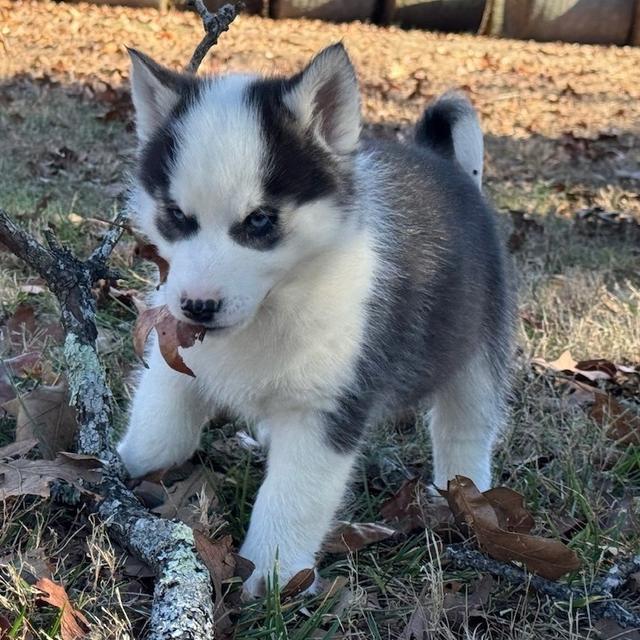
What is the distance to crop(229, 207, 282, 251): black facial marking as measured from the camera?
201 centimetres

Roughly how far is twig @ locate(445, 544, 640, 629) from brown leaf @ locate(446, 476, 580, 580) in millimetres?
28

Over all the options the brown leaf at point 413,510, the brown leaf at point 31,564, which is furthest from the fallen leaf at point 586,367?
the brown leaf at point 31,564

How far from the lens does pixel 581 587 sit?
85.7 inches

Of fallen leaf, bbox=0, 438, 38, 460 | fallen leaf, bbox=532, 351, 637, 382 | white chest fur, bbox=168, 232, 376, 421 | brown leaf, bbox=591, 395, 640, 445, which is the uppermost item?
white chest fur, bbox=168, 232, 376, 421

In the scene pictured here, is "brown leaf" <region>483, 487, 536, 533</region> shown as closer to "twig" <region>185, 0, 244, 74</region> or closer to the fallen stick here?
the fallen stick

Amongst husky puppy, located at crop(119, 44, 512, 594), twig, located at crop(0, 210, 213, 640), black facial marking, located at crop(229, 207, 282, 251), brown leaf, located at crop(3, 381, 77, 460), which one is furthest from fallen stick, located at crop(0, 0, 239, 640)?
black facial marking, located at crop(229, 207, 282, 251)

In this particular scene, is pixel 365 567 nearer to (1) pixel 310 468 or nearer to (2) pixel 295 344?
(1) pixel 310 468

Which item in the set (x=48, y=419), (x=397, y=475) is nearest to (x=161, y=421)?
(x=48, y=419)

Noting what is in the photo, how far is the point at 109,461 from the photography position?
225 cm

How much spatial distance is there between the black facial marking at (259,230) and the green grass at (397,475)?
718 mm

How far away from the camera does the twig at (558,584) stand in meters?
2.04

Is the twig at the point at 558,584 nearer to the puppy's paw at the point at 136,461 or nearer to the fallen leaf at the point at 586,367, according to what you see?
the puppy's paw at the point at 136,461

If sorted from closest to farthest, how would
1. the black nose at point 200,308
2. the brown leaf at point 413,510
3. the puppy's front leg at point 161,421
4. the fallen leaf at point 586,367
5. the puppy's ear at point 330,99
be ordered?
1. the black nose at point 200,308
2. the puppy's ear at point 330,99
3. the brown leaf at point 413,510
4. the puppy's front leg at point 161,421
5. the fallen leaf at point 586,367

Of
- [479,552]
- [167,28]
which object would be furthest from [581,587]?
[167,28]
